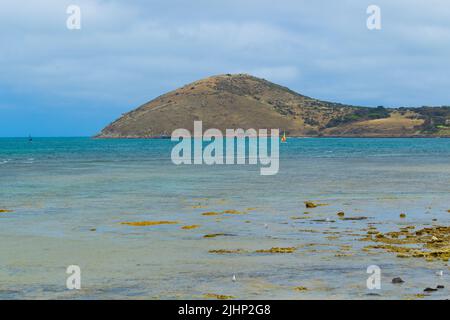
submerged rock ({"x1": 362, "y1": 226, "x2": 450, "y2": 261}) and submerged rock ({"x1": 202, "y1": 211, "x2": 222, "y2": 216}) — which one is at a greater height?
submerged rock ({"x1": 202, "y1": 211, "x2": 222, "y2": 216})

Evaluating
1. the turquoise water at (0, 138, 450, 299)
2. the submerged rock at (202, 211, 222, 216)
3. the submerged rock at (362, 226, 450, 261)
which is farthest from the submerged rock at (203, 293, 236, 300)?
the submerged rock at (202, 211, 222, 216)

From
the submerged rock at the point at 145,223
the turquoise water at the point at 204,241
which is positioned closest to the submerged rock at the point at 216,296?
the turquoise water at the point at 204,241

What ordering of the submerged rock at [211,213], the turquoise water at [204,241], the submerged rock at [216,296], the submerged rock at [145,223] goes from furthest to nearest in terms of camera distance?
the submerged rock at [211,213], the submerged rock at [145,223], the turquoise water at [204,241], the submerged rock at [216,296]

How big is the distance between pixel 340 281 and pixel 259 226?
11748 millimetres

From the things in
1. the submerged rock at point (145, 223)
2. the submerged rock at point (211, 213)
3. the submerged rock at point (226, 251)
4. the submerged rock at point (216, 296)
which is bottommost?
the submerged rock at point (216, 296)

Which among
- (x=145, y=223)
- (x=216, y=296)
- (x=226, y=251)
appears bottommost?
(x=216, y=296)

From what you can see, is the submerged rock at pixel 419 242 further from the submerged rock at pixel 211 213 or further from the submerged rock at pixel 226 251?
the submerged rock at pixel 211 213

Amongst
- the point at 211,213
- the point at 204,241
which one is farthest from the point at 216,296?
the point at 211,213

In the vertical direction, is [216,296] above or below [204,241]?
below

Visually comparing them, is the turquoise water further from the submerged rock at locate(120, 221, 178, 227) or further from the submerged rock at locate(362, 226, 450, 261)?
the submerged rock at locate(362, 226, 450, 261)

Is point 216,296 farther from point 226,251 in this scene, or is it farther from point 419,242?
point 419,242

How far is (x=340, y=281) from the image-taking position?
18562 mm
